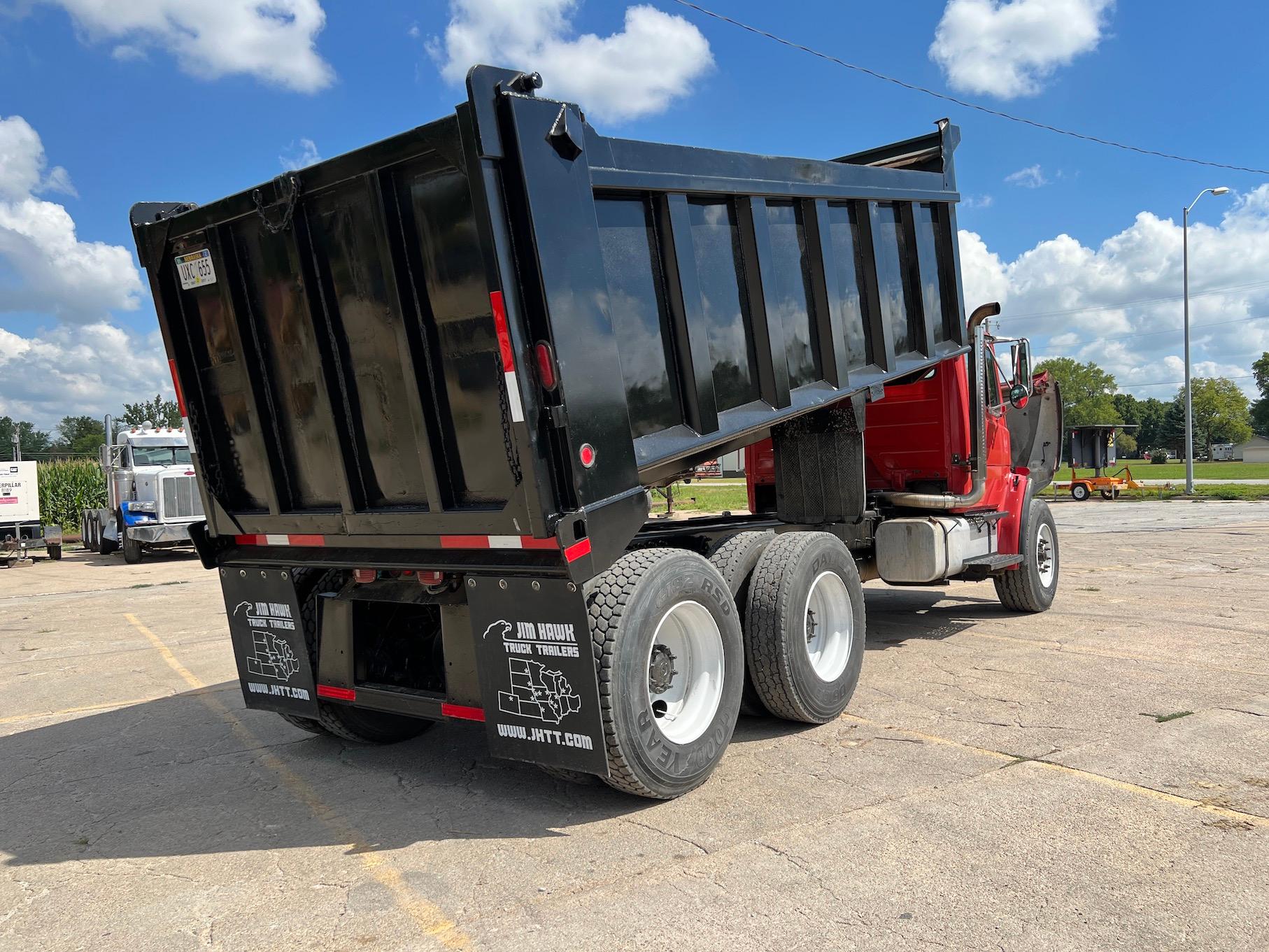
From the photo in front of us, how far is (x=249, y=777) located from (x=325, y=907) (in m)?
1.94

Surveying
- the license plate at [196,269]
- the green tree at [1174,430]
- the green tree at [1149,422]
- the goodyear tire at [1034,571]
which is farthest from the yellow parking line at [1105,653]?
the green tree at [1149,422]

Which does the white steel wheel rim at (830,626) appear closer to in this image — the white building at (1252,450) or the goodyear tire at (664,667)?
the goodyear tire at (664,667)

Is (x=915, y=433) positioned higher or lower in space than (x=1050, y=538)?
higher

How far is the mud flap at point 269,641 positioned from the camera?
17.2 ft

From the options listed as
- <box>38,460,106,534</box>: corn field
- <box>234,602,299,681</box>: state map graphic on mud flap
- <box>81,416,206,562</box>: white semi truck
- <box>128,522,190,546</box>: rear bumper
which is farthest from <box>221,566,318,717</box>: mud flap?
<box>38,460,106,534</box>: corn field

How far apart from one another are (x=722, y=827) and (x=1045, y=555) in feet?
21.7

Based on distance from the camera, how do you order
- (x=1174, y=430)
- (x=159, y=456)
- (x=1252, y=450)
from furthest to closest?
(x=1174, y=430) < (x=1252, y=450) < (x=159, y=456)

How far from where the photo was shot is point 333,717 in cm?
546

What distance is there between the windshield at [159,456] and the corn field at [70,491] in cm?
1336

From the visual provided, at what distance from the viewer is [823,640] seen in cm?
593

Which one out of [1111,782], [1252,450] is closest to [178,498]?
[1111,782]

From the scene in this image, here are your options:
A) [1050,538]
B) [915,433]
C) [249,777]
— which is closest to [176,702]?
[249,777]

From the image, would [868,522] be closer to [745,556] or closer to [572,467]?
[745,556]

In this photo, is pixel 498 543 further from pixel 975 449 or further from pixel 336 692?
pixel 975 449
